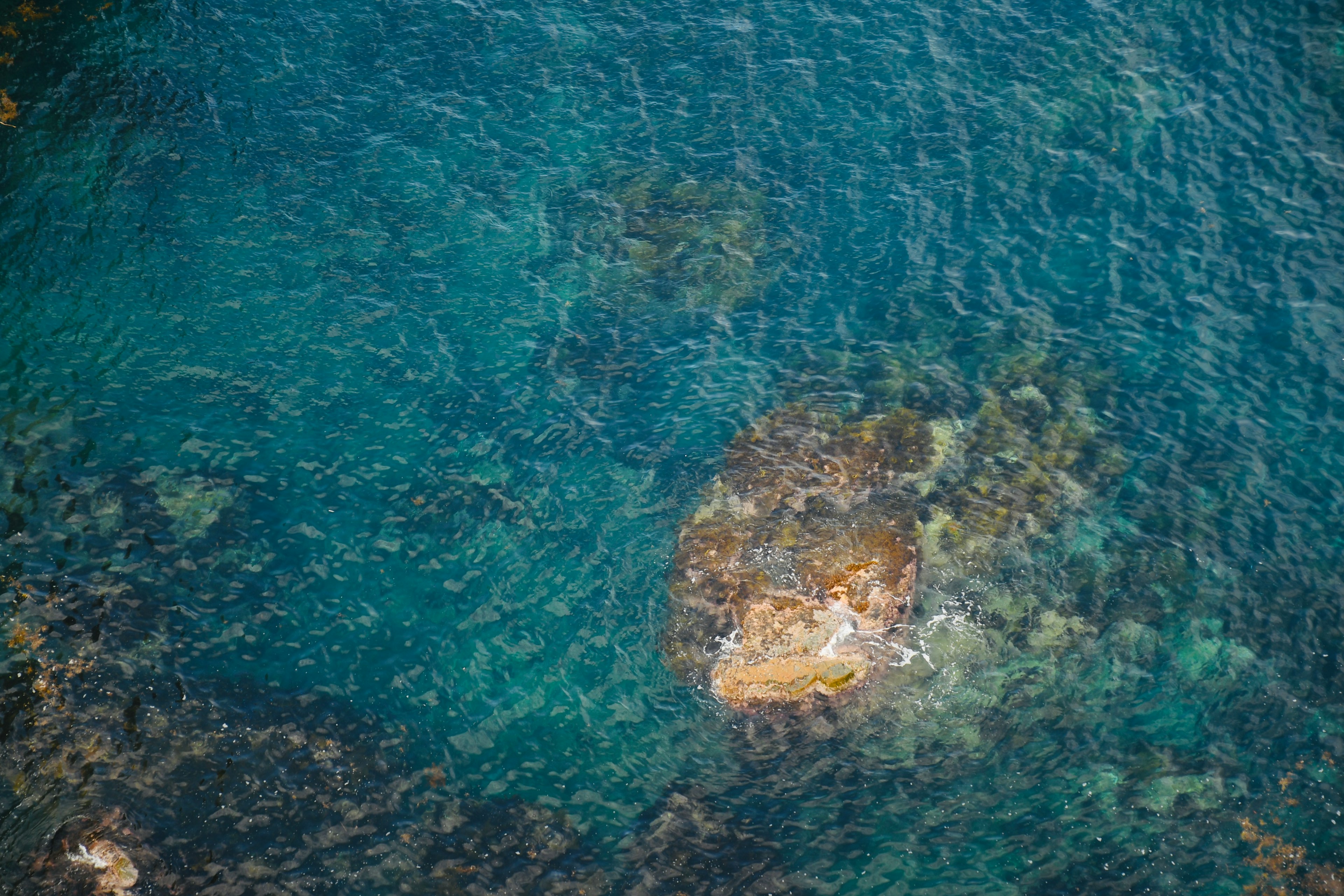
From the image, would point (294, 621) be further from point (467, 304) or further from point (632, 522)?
point (467, 304)

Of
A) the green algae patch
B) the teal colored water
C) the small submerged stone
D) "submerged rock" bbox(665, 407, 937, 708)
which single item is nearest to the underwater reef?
"submerged rock" bbox(665, 407, 937, 708)

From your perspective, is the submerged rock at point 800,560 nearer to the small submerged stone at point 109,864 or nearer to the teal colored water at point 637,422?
the teal colored water at point 637,422

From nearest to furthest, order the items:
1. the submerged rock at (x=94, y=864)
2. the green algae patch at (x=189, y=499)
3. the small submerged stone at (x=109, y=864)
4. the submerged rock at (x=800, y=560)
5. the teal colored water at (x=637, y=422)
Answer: the submerged rock at (x=94, y=864) → the small submerged stone at (x=109, y=864) → the teal colored water at (x=637, y=422) → the submerged rock at (x=800, y=560) → the green algae patch at (x=189, y=499)

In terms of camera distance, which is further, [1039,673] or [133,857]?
[1039,673]

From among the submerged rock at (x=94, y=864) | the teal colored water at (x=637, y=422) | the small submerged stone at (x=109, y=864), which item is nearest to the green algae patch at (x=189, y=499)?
the teal colored water at (x=637, y=422)

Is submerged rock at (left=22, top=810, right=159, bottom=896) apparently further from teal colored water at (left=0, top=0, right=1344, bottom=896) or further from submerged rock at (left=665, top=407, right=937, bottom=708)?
submerged rock at (left=665, top=407, right=937, bottom=708)

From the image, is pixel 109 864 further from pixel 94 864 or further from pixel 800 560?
pixel 800 560

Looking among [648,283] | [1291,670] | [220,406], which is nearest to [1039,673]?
[1291,670]
